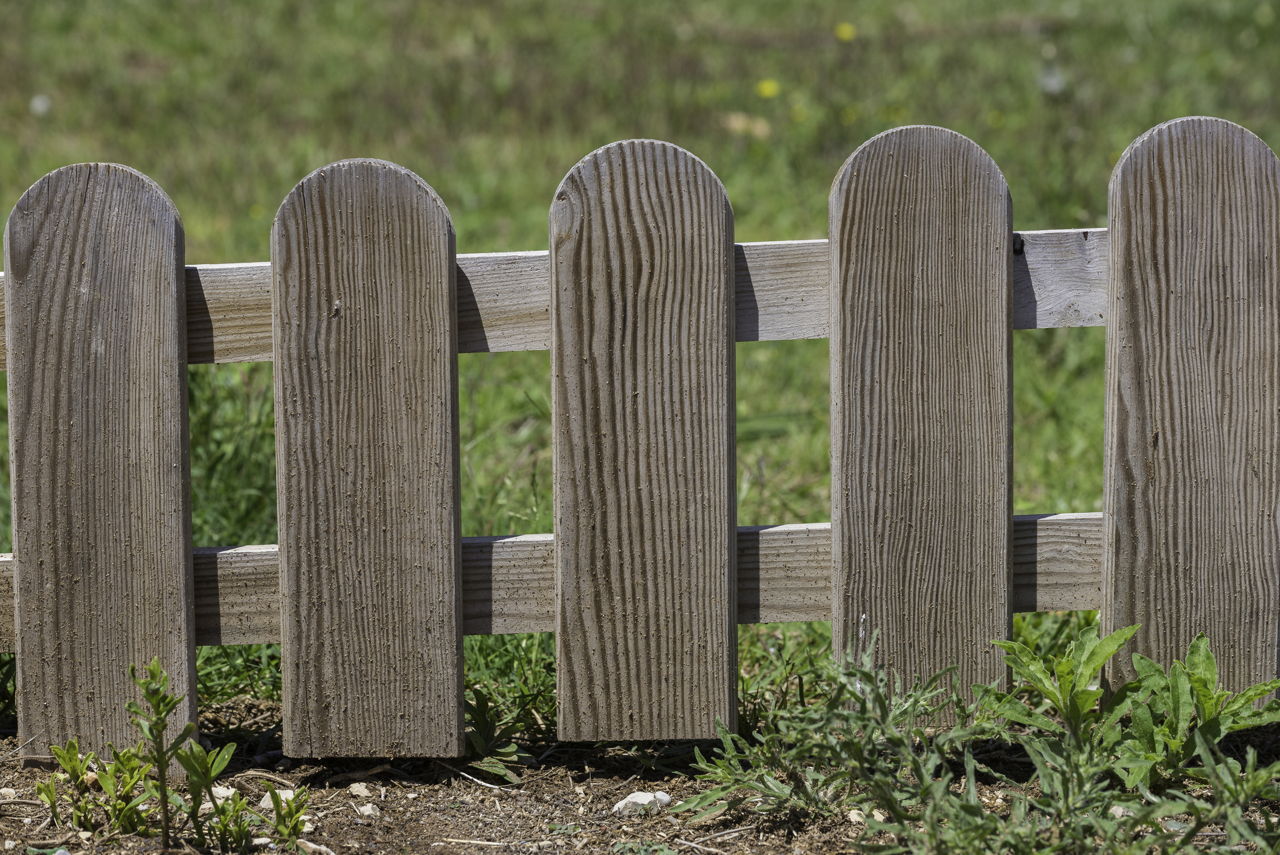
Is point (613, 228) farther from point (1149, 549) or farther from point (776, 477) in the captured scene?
point (776, 477)

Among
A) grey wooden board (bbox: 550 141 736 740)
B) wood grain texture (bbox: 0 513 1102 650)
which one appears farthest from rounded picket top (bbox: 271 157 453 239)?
wood grain texture (bbox: 0 513 1102 650)

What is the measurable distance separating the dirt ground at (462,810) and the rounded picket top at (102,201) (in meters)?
0.84

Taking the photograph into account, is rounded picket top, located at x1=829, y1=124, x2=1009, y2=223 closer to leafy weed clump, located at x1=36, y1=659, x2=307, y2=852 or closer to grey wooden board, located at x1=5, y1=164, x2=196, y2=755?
grey wooden board, located at x1=5, y1=164, x2=196, y2=755

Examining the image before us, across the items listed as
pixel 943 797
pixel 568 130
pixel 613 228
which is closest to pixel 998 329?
pixel 613 228

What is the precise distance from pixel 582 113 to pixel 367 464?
18.1 feet

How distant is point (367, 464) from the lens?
1.95 meters

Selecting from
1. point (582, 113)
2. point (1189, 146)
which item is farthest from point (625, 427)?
point (582, 113)

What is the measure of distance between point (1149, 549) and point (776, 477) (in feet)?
5.36

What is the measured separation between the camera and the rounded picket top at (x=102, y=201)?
74.7 inches

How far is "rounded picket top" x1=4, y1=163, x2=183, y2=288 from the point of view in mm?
1897

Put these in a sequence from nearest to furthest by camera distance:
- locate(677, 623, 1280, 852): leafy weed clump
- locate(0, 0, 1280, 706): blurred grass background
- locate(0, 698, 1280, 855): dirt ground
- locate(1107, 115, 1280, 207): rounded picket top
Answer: locate(677, 623, 1280, 852): leafy weed clump, locate(0, 698, 1280, 855): dirt ground, locate(1107, 115, 1280, 207): rounded picket top, locate(0, 0, 1280, 706): blurred grass background

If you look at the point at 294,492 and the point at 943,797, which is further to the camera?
the point at 294,492

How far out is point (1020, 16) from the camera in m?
9.47

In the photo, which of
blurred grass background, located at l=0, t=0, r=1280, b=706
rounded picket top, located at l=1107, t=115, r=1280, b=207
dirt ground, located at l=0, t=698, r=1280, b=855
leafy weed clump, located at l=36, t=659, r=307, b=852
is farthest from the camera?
blurred grass background, located at l=0, t=0, r=1280, b=706
